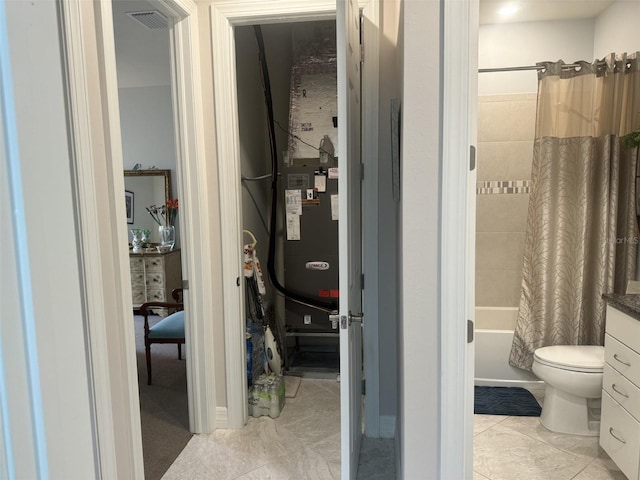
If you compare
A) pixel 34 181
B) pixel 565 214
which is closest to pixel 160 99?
pixel 565 214

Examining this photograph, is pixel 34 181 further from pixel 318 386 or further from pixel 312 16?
pixel 318 386

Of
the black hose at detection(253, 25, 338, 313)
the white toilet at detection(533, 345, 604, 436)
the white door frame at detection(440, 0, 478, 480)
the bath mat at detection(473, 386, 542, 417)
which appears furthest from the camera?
the black hose at detection(253, 25, 338, 313)

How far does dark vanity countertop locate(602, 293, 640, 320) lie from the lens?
5.88ft

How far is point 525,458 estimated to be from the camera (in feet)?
6.99

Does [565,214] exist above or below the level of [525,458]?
above

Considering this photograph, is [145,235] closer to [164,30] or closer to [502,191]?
[164,30]

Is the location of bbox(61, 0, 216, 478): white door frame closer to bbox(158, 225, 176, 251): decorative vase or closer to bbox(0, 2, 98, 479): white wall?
bbox(0, 2, 98, 479): white wall

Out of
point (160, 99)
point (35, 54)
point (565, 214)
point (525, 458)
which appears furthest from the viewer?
point (160, 99)

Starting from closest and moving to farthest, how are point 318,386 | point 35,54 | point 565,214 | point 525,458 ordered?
point 35,54
point 525,458
point 565,214
point 318,386

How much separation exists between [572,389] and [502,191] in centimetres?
162

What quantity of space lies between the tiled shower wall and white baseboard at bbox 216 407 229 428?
2198 mm

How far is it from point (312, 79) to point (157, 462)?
108 inches

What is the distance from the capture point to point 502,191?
10.9 feet

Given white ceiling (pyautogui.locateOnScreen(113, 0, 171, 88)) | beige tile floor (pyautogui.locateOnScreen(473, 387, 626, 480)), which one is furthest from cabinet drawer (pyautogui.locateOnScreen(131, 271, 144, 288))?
beige tile floor (pyautogui.locateOnScreen(473, 387, 626, 480))
